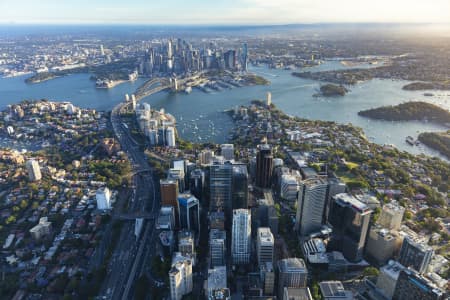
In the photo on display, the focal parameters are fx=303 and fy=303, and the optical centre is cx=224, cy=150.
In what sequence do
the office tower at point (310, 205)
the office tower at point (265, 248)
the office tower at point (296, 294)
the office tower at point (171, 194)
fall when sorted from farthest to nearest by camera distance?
1. the office tower at point (171, 194)
2. the office tower at point (310, 205)
3. the office tower at point (265, 248)
4. the office tower at point (296, 294)

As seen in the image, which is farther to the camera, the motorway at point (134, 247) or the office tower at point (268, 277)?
the motorway at point (134, 247)

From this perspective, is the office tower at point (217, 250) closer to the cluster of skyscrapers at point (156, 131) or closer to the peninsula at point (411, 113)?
the cluster of skyscrapers at point (156, 131)

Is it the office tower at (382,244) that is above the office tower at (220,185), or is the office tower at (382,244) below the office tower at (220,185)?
below

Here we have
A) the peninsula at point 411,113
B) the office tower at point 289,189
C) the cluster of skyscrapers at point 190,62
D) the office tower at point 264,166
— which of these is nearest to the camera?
the office tower at point 289,189

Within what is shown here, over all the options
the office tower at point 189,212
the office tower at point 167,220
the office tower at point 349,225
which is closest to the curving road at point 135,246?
the office tower at point 167,220

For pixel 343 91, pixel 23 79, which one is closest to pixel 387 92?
pixel 343 91
